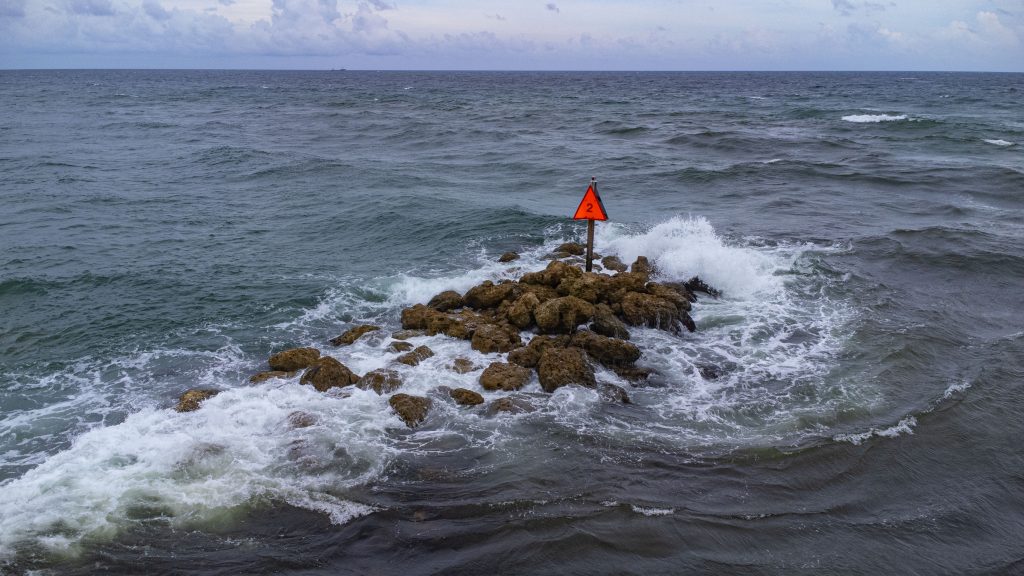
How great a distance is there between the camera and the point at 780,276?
1619 cm

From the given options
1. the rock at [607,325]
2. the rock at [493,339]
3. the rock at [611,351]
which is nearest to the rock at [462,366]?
the rock at [493,339]

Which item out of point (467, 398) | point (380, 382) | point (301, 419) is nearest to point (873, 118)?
point (467, 398)

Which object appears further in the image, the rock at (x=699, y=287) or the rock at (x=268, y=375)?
the rock at (x=699, y=287)

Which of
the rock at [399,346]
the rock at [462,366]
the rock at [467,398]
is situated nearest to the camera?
the rock at [467,398]

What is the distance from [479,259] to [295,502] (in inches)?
421

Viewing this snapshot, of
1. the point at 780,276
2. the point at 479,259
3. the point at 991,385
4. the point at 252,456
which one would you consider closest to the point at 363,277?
the point at 479,259

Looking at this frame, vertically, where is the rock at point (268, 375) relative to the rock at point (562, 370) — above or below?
below

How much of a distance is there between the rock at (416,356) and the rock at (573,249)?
6748 millimetres

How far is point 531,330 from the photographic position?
13008 mm

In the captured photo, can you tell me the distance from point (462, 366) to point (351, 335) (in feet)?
8.90

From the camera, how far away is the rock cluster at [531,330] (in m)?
10.7

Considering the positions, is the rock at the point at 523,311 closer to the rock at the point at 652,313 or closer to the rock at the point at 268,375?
the rock at the point at 652,313

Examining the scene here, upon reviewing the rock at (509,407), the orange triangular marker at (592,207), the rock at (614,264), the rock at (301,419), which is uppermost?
the orange triangular marker at (592,207)

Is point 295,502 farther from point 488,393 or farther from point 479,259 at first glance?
point 479,259
